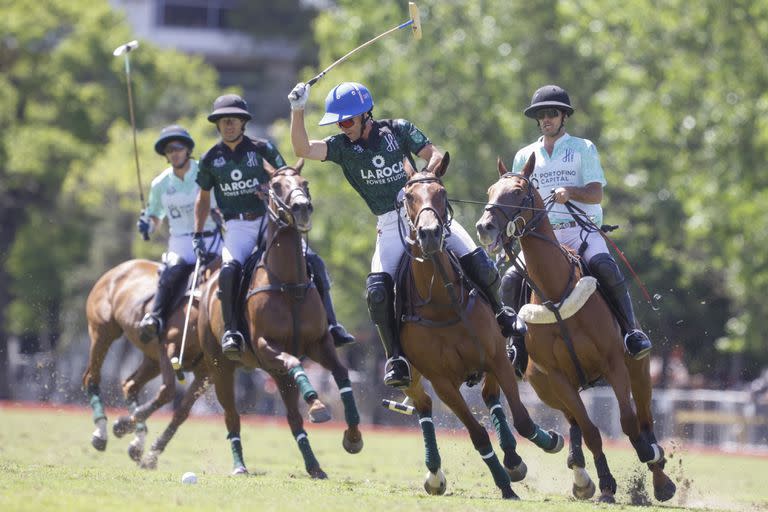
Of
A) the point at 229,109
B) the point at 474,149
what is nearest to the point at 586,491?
the point at 229,109

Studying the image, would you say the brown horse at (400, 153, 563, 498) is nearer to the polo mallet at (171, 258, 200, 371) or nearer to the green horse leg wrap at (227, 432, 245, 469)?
the green horse leg wrap at (227, 432, 245, 469)

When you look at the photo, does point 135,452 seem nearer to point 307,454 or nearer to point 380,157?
point 307,454

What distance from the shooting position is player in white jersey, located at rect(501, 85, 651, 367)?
36.6ft

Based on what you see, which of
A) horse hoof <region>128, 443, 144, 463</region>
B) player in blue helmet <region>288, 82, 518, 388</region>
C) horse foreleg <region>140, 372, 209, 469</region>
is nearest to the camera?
player in blue helmet <region>288, 82, 518, 388</region>

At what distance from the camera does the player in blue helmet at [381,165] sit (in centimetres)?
1112

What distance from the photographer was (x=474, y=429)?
10.9m

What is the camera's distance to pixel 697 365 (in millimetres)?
27469

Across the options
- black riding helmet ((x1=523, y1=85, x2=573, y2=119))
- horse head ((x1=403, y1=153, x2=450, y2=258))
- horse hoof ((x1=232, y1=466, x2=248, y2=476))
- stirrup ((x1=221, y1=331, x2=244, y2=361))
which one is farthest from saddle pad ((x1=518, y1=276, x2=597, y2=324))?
horse hoof ((x1=232, y1=466, x2=248, y2=476))

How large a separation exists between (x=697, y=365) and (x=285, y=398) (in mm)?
16107

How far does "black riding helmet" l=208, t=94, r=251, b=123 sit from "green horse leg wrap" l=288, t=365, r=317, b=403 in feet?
8.24

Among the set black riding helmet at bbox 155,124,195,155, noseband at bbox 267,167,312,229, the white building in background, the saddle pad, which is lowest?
the saddle pad

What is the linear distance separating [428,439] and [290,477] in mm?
1765

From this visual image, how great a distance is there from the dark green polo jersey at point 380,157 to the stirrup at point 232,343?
1.86 m

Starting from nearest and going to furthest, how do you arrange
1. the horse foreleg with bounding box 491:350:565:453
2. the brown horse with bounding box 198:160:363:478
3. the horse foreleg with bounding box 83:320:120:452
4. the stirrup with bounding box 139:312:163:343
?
1. the horse foreleg with bounding box 491:350:565:453
2. the brown horse with bounding box 198:160:363:478
3. the stirrup with bounding box 139:312:163:343
4. the horse foreleg with bounding box 83:320:120:452
